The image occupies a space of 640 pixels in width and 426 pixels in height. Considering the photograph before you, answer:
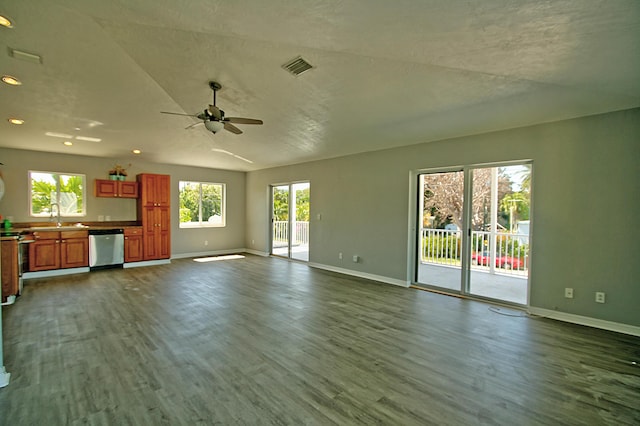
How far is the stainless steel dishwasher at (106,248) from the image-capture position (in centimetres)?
639

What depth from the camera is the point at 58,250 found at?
19.6 feet

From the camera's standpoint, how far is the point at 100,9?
89.6 inches

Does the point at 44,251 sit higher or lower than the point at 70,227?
lower

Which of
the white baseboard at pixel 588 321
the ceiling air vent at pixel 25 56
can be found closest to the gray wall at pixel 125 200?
the ceiling air vent at pixel 25 56

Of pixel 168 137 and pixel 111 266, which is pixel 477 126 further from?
pixel 111 266

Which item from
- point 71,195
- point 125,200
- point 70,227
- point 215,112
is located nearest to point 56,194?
point 71,195

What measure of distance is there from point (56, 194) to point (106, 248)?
1.67m

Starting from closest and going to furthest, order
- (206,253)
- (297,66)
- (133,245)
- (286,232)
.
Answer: (297,66) < (133,245) < (206,253) < (286,232)

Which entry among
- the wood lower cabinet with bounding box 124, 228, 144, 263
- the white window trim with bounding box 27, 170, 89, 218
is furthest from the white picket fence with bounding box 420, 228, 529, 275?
the white window trim with bounding box 27, 170, 89, 218

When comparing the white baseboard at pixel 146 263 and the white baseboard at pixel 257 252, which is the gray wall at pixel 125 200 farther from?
the white baseboard at pixel 146 263

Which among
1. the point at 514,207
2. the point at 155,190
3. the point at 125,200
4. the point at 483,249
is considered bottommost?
the point at 483,249

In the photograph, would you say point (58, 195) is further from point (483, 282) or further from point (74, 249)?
point (483, 282)

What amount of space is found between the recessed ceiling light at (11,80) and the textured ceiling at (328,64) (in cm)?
8

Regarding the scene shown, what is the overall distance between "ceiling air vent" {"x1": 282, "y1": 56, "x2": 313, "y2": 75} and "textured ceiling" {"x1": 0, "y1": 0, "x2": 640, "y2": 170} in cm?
8
